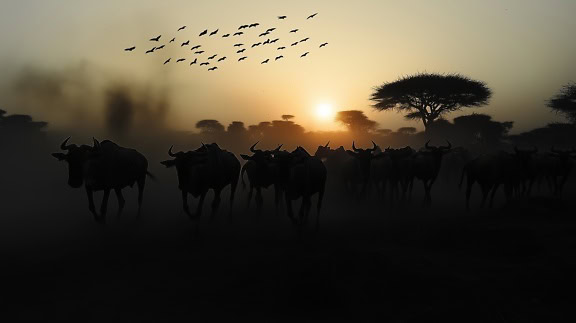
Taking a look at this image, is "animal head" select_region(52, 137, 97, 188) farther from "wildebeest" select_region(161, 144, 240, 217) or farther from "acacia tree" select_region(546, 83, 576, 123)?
"acacia tree" select_region(546, 83, 576, 123)

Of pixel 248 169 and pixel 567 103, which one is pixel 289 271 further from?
pixel 567 103

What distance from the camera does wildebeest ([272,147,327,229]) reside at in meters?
12.0

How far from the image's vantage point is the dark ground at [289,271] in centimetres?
640

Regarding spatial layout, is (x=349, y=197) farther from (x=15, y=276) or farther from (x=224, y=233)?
(x=15, y=276)

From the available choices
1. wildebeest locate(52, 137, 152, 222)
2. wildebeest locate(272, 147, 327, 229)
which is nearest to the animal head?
wildebeest locate(52, 137, 152, 222)

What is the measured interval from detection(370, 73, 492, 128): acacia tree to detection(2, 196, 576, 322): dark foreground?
3133cm

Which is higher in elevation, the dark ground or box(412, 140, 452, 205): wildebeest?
box(412, 140, 452, 205): wildebeest

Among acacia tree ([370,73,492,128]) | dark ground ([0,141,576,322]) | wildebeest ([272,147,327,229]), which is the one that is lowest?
dark ground ([0,141,576,322])

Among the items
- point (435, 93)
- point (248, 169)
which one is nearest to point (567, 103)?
point (435, 93)

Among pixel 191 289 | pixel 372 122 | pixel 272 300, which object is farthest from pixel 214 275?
pixel 372 122

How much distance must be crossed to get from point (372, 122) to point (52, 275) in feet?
190

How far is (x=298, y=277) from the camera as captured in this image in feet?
23.6

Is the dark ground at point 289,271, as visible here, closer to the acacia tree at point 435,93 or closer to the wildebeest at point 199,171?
the wildebeest at point 199,171

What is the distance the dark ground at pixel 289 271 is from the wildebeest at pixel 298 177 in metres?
0.91
